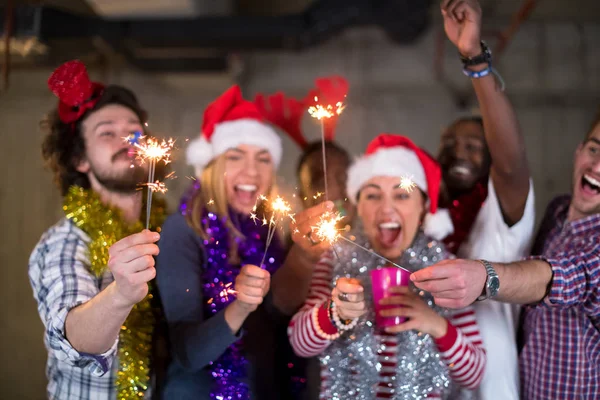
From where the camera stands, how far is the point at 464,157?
2.02 metres

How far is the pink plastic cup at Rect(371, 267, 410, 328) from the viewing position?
49.4 inches

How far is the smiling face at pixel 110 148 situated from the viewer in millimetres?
1366

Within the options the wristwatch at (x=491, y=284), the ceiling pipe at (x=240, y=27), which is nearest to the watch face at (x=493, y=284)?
the wristwatch at (x=491, y=284)

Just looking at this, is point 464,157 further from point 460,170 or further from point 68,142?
point 68,142

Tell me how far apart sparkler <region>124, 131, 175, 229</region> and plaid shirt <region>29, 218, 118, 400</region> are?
261 mm

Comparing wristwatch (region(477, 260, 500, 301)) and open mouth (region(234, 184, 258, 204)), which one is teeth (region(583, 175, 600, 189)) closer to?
wristwatch (region(477, 260, 500, 301))

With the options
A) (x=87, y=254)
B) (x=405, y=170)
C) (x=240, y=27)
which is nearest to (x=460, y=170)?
(x=405, y=170)

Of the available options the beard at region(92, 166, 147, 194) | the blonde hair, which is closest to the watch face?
the blonde hair

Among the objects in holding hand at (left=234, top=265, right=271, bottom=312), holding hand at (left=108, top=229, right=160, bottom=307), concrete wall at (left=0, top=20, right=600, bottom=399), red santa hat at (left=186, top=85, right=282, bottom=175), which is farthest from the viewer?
concrete wall at (left=0, top=20, right=600, bottom=399)

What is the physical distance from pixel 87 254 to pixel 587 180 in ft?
4.55

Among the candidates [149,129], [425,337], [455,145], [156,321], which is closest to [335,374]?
[425,337]

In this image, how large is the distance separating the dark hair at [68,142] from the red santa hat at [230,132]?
274 millimetres

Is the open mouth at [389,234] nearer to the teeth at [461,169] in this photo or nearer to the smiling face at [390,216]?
the smiling face at [390,216]

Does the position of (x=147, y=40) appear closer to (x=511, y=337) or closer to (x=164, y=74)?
(x=164, y=74)
